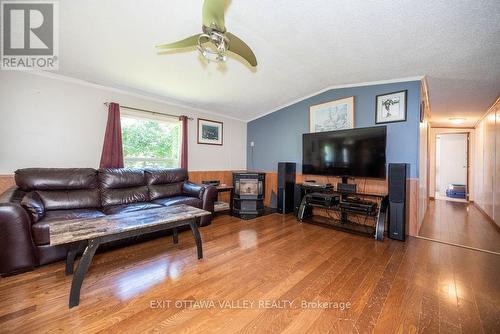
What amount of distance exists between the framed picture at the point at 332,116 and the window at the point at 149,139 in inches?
110

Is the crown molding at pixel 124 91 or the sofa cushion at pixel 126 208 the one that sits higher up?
the crown molding at pixel 124 91

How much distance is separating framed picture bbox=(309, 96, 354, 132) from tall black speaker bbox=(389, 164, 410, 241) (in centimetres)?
115

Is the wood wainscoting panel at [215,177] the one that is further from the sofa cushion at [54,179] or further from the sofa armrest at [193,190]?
the sofa cushion at [54,179]

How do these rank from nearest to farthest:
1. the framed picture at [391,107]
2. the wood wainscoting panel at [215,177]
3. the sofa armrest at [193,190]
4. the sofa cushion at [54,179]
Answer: the sofa cushion at [54,179] → the framed picture at [391,107] → the sofa armrest at [193,190] → the wood wainscoting panel at [215,177]

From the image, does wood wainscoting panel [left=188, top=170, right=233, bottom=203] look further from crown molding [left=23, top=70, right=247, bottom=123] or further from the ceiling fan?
the ceiling fan

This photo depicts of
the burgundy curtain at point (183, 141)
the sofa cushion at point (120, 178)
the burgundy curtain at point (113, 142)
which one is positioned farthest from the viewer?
the burgundy curtain at point (183, 141)

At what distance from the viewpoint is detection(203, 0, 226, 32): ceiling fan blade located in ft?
4.45

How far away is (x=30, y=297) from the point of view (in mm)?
1545

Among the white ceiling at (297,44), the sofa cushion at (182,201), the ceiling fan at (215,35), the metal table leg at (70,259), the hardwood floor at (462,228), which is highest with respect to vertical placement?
the white ceiling at (297,44)

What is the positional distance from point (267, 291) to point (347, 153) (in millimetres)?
2563

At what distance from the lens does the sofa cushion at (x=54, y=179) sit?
243 cm

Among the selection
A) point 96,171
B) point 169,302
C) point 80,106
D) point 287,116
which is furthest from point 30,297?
point 287,116

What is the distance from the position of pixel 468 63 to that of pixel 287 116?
284cm

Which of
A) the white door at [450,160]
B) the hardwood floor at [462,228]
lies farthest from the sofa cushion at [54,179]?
the white door at [450,160]
